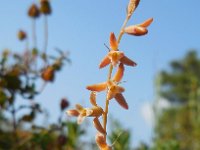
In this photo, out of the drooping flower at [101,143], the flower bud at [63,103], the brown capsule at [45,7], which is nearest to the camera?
the drooping flower at [101,143]

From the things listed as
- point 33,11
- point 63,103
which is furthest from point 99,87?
point 33,11

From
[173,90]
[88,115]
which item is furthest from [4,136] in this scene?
[173,90]

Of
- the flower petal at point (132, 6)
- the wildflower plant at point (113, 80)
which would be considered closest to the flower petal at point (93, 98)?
the wildflower plant at point (113, 80)

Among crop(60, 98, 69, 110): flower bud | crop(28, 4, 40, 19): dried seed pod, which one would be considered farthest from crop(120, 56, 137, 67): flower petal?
crop(28, 4, 40, 19): dried seed pod

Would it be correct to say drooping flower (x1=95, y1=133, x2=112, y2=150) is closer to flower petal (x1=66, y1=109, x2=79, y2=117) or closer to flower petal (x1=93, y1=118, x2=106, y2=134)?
flower petal (x1=93, y1=118, x2=106, y2=134)

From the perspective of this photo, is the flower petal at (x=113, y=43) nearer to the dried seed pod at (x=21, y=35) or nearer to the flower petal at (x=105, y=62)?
the flower petal at (x=105, y=62)

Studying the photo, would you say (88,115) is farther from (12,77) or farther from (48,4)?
(48,4)
